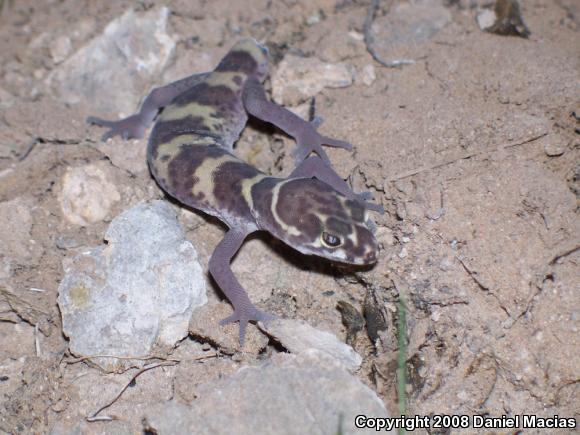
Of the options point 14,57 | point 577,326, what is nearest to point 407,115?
point 577,326

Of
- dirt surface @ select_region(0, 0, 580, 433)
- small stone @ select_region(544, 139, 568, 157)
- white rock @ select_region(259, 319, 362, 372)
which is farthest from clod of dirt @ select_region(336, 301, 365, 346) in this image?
small stone @ select_region(544, 139, 568, 157)

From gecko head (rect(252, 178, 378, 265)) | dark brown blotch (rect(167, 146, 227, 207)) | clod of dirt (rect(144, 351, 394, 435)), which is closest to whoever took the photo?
clod of dirt (rect(144, 351, 394, 435))

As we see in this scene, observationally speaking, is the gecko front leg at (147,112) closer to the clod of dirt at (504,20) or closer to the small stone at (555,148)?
the clod of dirt at (504,20)

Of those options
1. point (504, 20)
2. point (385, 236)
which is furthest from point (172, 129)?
point (504, 20)

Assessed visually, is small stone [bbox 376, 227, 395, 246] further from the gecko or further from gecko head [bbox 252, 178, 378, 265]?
gecko head [bbox 252, 178, 378, 265]

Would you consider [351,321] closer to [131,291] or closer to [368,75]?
[131,291]

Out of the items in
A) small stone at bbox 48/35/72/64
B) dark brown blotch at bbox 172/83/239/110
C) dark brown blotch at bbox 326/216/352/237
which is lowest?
dark brown blotch at bbox 326/216/352/237
